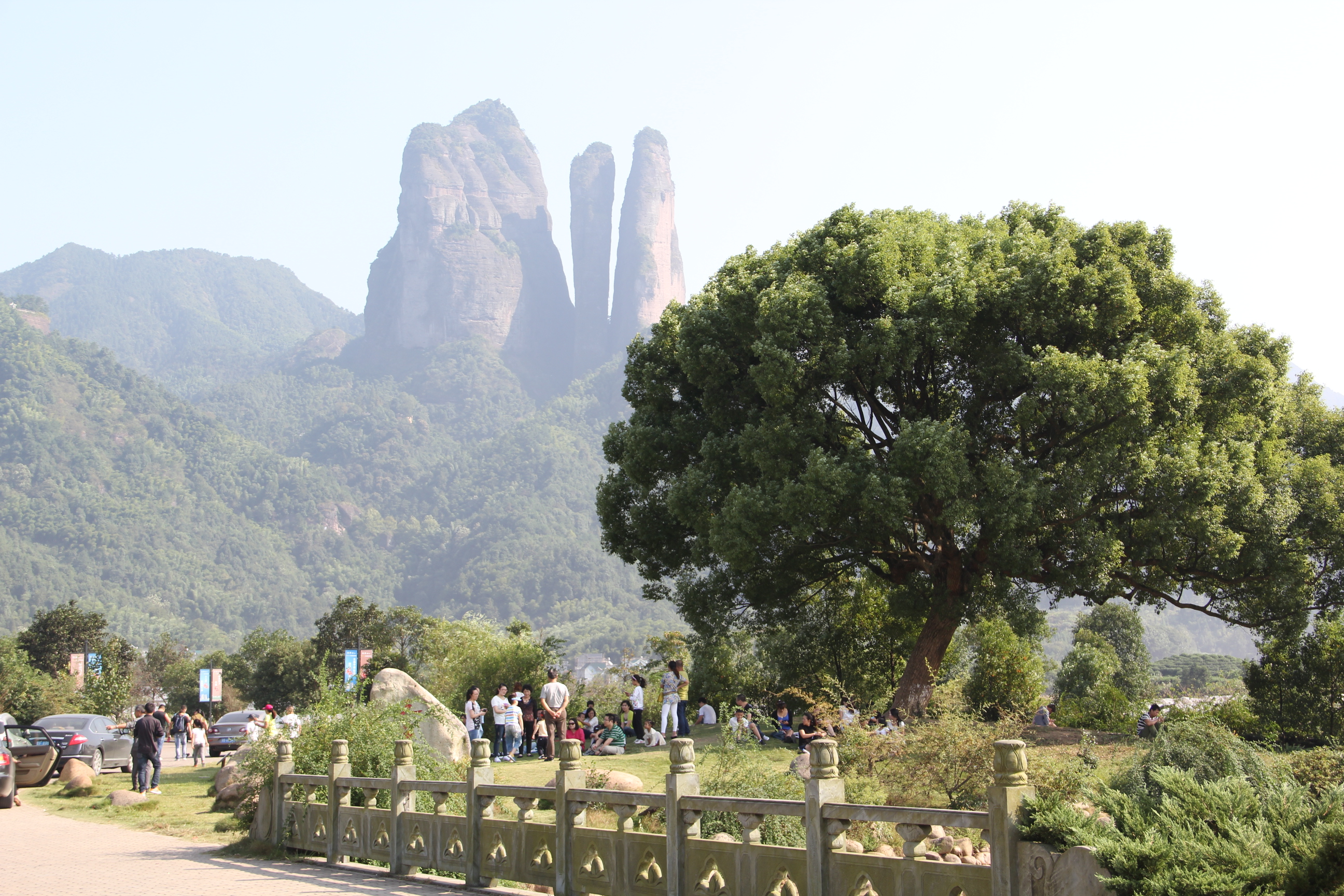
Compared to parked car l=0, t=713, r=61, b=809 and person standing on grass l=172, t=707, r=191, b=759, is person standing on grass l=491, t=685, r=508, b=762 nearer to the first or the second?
parked car l=0, t=713, r=61, b=809

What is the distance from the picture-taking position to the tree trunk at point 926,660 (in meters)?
19.0

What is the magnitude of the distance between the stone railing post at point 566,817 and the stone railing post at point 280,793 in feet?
16.6

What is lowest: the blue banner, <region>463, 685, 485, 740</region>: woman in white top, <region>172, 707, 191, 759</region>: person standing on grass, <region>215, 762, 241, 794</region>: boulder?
<region>172, 707, 191, 759</region>: person standing on grass

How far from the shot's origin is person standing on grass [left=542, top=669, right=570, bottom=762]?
19.4 metres

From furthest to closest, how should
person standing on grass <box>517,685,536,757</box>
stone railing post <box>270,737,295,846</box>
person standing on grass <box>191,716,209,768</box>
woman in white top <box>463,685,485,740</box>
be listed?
person standing on grass <box>191,716,209,768</box>
person standing on grass <box>517,685,536,757</box>
woman in white top <box>463,685,485,740</box>
stone railing post <box>270,737,295,846</box>

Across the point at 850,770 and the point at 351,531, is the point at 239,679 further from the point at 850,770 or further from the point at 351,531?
the point at 351,531

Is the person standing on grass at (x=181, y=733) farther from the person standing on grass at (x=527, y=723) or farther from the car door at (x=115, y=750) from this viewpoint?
the person standing on grass at (x=527, y=723)

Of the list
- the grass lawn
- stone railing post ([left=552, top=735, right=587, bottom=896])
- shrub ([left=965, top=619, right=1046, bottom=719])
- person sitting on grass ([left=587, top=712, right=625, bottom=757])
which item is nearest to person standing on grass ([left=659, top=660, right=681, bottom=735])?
person sitting on grass ([left=587, top=712, right=625, bottom=757])

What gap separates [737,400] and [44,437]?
594 ft

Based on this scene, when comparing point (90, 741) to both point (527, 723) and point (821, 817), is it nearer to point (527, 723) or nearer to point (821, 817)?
point (527, 723)

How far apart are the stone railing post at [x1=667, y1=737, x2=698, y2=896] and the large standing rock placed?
8.76 m

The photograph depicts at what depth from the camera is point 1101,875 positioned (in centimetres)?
598

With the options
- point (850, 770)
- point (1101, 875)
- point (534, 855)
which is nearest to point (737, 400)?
point (850, 770)

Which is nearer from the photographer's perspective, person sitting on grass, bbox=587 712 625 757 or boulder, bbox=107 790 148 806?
boulder, bbox=107 790 148 806
